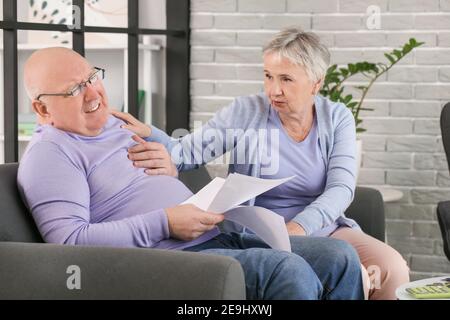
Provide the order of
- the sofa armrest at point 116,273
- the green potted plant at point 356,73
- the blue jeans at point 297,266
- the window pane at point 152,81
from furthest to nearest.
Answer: the window pane at point 152,81 → the green potted plant at point 356,73 → the blue jeans at point 297,266 → the sofa armrest at point 116,273

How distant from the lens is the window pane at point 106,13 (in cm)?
423

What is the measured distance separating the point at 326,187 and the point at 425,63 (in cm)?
153

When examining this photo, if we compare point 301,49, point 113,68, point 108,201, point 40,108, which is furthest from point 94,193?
point 113,68

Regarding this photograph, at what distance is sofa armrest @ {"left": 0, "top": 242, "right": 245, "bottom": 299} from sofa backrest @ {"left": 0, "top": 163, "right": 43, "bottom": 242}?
0.12m

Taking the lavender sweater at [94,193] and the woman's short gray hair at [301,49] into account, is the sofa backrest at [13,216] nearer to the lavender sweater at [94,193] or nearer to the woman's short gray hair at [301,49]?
the lavender sweater at [94,193]

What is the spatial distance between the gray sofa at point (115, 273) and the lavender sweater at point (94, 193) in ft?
0.49

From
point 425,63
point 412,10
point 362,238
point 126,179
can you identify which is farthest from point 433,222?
point 126,179

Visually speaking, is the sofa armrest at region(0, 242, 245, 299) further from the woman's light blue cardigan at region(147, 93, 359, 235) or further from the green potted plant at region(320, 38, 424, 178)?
the green potted plant at region(320, 38, 424, 178)

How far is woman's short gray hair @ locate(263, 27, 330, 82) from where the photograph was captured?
259cm

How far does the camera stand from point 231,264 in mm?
1755

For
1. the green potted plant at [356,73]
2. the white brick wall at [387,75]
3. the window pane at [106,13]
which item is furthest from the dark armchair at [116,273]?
the window pane at [106,13]

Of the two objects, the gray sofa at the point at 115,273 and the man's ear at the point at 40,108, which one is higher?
the man's ear at the point at 40,108

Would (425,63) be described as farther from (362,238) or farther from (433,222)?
(362,238)

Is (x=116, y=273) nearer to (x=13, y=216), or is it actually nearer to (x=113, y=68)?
(x=13, y=216)
